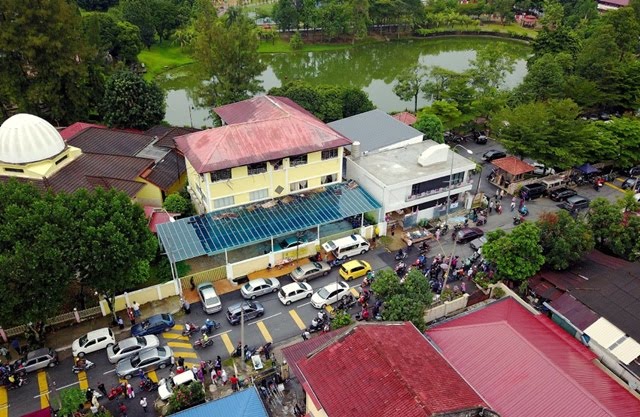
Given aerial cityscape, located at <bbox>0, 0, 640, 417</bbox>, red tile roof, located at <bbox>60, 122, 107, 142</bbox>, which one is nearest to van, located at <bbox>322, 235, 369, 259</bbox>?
aerial cityscape, located at <bbox>0, 0, 640, 417</bbox>

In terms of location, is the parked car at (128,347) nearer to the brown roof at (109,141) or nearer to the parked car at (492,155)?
the brown roof at (109,141)

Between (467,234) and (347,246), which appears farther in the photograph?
(467,234)

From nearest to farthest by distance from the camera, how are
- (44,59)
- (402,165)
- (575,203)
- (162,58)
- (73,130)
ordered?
(402,165)
(575,203)
(73,130)
(44,59)
(162,58)

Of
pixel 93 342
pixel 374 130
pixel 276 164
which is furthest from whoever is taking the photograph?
pixel 374 130

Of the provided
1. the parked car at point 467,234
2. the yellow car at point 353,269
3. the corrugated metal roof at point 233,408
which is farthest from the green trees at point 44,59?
the parked car at point 467,234

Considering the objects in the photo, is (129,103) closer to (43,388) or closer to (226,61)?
(226,61)

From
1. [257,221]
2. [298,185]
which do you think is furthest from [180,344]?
[298,185]

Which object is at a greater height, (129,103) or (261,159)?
(261,159)
